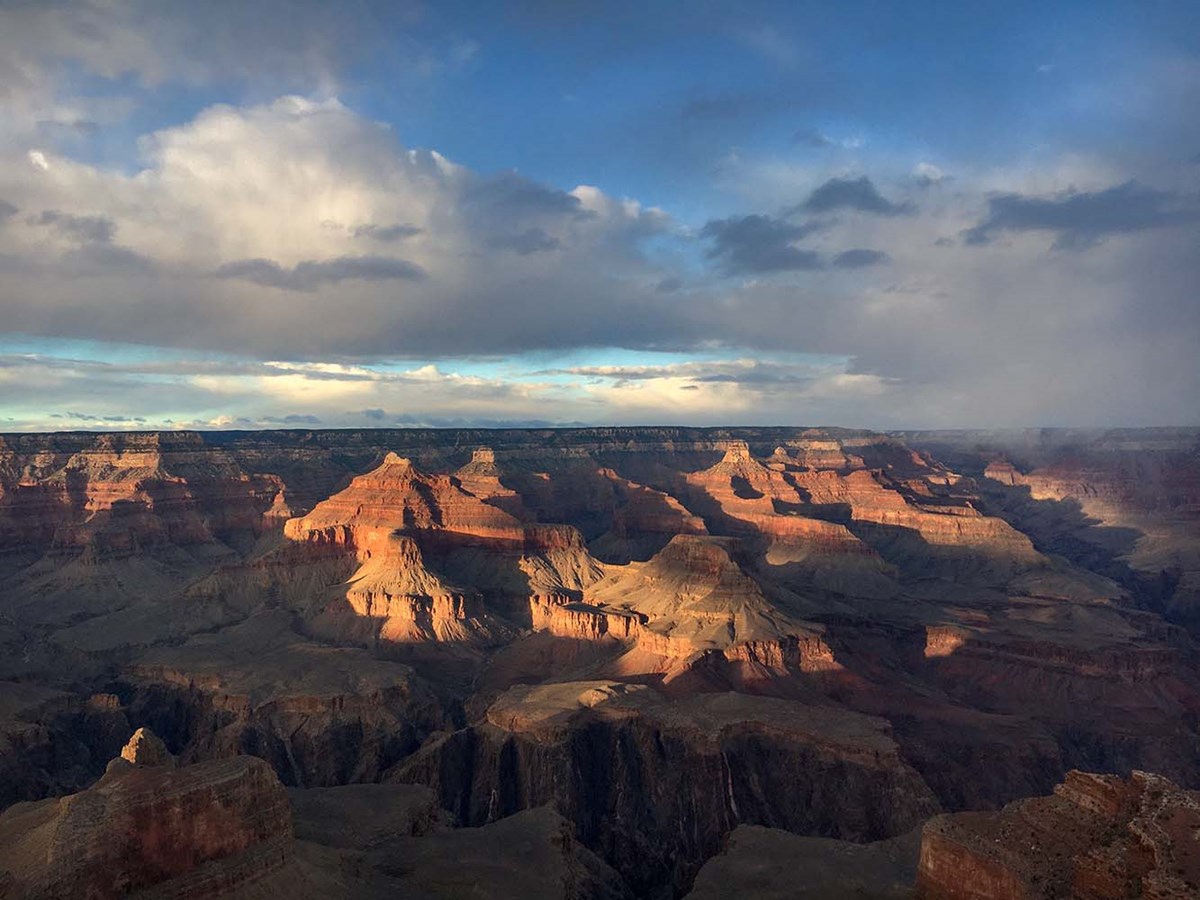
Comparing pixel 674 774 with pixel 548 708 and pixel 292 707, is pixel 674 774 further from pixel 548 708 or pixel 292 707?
pixel 292 707

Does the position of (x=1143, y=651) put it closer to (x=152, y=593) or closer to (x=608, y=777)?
(x=608, y=777)

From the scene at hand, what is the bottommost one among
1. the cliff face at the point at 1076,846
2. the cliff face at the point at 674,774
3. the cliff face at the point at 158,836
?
the cliff face at the point at 674,774

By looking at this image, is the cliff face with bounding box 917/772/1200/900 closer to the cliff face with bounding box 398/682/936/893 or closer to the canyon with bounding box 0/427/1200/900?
the canyon with bounding box 0/427/1200/900

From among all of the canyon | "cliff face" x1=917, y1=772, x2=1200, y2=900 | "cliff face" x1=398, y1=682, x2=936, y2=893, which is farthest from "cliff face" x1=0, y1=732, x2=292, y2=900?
"cliff face" x1=917, y1=772, x2=1200, y2=900

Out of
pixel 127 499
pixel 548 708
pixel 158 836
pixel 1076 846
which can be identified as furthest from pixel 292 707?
pixel 127 499

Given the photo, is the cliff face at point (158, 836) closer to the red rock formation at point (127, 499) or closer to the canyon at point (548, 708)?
the canyon at point (548, 708)

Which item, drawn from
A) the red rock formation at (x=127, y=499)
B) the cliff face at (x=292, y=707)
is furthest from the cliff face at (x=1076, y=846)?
the red rock formation at (x=127, y=499)

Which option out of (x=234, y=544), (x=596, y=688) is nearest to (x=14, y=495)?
(x=234, y=544)
